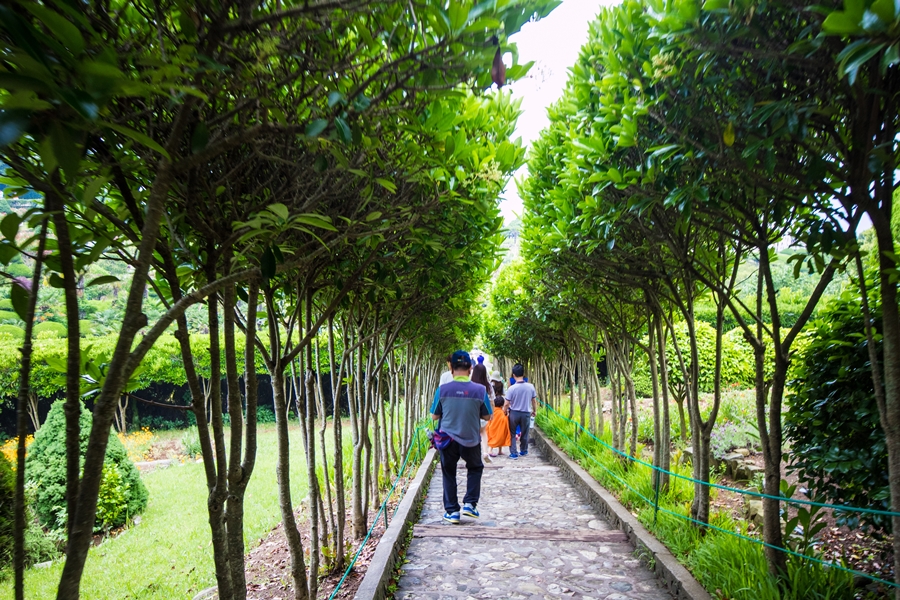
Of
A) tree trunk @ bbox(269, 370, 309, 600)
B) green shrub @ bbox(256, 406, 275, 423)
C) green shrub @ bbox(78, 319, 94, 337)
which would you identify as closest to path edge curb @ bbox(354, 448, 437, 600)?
tree trunk @ bbox(269, 370, 309, 600)

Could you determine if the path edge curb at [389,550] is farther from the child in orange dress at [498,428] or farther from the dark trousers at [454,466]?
the child in orange dress at [498,428]

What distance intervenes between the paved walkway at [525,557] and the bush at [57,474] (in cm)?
603

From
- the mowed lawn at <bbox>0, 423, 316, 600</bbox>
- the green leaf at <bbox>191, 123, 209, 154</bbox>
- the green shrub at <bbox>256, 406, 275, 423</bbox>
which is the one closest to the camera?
the green leaf at <bbox>191, 123, 209, 154</bbox>

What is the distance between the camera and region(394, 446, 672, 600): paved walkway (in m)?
4.15

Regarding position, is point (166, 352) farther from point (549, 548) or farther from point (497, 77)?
point (497, 77)

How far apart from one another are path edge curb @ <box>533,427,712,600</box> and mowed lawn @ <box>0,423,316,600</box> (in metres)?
4.74

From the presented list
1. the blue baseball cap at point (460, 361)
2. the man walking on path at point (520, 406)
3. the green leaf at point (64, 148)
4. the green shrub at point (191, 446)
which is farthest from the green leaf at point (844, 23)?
the green shrub at point (191, 446)

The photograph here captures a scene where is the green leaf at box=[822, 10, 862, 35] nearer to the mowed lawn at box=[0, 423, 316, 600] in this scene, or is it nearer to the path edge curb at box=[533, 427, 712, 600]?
the path edge curb at box=[533, 427, 712, 600]

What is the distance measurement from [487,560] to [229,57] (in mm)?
4483

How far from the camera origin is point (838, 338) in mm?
3410

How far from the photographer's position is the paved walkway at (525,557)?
13.6 feet

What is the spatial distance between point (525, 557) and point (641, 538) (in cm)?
105

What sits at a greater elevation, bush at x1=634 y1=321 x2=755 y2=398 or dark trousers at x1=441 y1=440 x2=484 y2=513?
bush at x1=634 y1=321 x2=755 y2=398

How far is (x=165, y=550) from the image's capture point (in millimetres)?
7727
